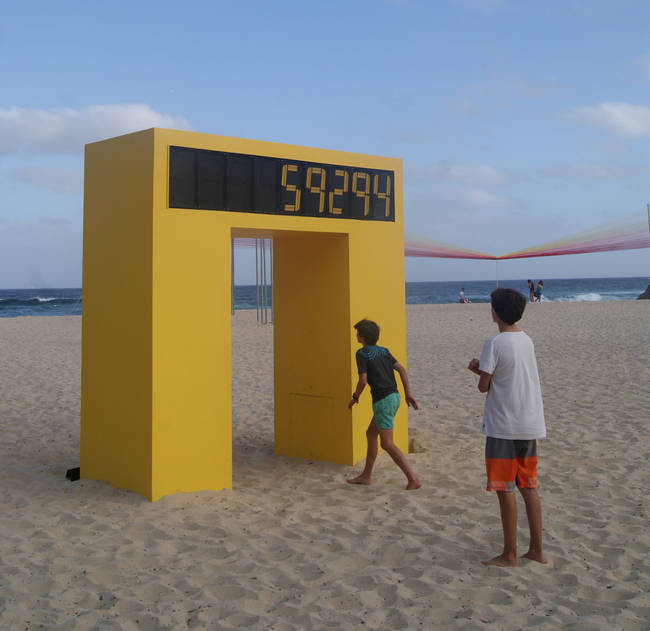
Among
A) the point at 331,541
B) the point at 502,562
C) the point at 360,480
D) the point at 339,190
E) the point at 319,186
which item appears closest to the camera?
the point at 502,562

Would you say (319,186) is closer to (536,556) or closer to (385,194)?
(385,194)

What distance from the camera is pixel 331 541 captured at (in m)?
4.19

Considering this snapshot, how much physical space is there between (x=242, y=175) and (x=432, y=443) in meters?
3.63

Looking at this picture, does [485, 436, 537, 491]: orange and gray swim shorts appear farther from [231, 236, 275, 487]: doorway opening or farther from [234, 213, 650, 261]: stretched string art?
[234, 213, 650, 261]: stretched string art

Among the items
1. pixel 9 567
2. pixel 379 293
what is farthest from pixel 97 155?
pixel 9 567

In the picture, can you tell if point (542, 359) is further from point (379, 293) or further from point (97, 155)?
point (97, 155)

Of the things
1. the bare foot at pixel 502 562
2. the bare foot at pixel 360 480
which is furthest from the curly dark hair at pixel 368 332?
the bare foot at pixel 502 562

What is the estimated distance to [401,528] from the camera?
4387 millimetres

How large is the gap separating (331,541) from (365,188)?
357 cm

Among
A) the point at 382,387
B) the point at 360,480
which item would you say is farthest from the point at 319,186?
the point at 360,480

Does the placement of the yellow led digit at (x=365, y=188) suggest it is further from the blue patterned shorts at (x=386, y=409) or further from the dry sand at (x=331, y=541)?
the dry sand at (x=331, y=541)

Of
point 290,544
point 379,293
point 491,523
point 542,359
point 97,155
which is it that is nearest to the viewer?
point 290,544

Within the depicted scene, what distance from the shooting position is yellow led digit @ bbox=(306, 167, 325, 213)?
594 centimetres

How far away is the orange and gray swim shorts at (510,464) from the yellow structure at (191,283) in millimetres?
2538
